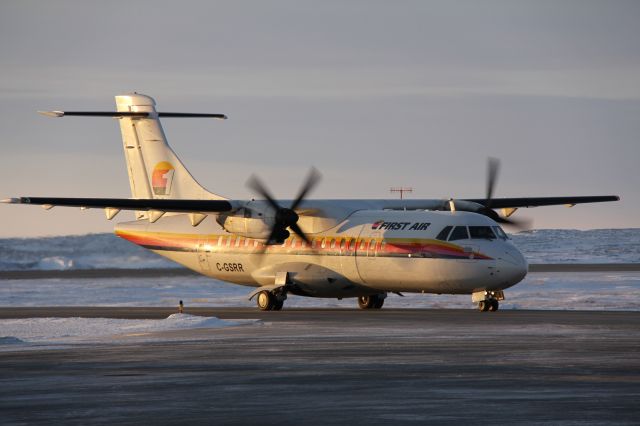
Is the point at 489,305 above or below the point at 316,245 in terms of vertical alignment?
below

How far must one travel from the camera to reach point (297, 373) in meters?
18.3

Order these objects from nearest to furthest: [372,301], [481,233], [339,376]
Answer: [339,376]
[481,233]
[372,301]

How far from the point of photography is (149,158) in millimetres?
45844

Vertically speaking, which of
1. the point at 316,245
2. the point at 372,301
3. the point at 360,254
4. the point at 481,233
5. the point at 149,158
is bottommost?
the point at 372,301

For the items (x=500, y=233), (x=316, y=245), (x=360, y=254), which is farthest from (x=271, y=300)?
(x=500, y=233)

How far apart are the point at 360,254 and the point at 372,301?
367cm

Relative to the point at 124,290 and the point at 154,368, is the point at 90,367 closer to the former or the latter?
the point at 154,368

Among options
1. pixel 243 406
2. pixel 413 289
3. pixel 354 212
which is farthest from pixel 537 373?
pixel 354 212

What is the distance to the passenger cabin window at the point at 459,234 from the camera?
116 ft

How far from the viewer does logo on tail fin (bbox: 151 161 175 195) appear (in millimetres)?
45250

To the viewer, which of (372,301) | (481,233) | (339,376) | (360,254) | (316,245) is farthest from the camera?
(372,301)

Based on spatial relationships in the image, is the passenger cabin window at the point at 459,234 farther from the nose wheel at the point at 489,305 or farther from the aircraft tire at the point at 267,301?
the aircraft tire at the point at 267,301

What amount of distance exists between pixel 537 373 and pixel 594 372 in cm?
85

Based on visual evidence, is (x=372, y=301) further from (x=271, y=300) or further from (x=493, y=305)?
(x=493, y=305)
